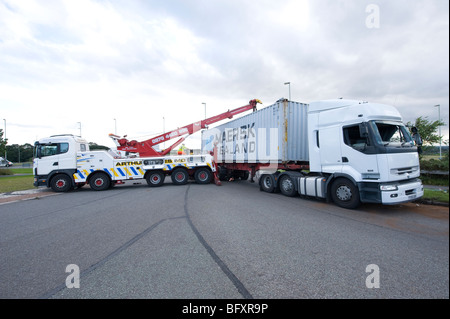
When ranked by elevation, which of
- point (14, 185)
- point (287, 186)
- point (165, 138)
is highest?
point (165, 138)

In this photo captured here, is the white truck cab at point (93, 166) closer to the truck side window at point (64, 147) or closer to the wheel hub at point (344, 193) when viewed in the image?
the truck side window at point (64, 147)

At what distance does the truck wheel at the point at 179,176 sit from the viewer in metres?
12.9

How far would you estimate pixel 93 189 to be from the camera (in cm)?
1194

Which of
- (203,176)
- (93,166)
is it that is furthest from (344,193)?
(93,166)

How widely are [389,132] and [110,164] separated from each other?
482 inches

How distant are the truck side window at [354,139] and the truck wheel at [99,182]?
1147cm

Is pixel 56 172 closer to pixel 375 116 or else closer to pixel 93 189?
pixel 93 189

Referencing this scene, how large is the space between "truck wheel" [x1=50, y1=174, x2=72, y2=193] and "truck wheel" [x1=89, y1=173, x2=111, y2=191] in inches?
41.1

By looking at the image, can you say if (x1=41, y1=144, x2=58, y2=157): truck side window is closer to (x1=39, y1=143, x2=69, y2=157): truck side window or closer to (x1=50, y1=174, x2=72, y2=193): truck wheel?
→ (x1=39, y1=143, x2=69, y2=157): truck side window

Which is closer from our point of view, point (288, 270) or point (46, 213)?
point (288, 270)

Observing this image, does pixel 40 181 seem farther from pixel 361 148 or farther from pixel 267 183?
pixel 361 148

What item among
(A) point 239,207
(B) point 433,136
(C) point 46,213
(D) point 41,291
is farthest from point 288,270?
(B) point 433,136

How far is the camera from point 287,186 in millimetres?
8602

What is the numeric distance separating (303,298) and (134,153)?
505 inches
